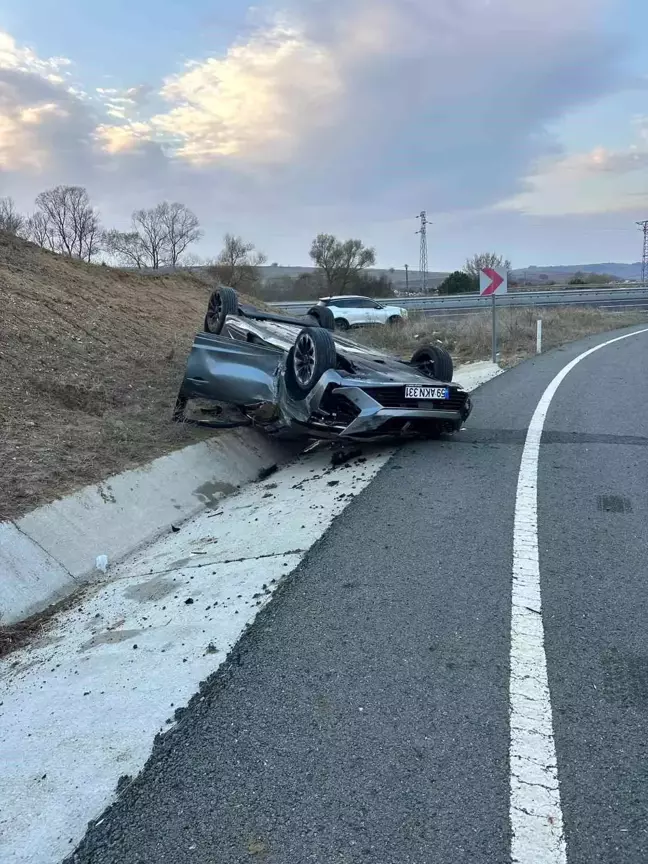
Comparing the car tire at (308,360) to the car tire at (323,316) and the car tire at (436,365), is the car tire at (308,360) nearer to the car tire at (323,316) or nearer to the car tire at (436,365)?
the car tire at (436,365)

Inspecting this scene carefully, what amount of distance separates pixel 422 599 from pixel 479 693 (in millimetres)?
876

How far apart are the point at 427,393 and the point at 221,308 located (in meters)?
3.60

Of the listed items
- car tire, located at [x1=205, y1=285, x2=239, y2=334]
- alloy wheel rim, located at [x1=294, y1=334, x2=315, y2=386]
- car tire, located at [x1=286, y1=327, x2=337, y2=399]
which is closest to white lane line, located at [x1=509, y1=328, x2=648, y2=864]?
car tire, located at [x1=286, y1=327, x2=337, y2=399]

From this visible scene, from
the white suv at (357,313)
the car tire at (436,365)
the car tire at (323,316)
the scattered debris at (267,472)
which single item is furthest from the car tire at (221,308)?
the white suv at (357,313)

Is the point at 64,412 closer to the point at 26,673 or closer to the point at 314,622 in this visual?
the point at 26,673

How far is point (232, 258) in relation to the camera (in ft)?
158

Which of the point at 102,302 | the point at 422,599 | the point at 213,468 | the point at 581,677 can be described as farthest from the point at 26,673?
the point at 102,302

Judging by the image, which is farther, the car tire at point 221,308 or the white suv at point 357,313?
the white suv at point 357,313

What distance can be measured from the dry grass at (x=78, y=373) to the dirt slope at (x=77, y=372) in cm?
2

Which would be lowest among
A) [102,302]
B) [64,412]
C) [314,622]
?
[314,622]

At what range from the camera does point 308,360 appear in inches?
266

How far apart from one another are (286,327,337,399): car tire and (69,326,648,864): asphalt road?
1.97 m

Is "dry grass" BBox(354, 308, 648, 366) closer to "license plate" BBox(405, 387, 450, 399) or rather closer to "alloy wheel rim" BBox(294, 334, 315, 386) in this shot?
"license plate" BBox(405, 387, 450, 399)

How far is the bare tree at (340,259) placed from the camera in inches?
2329
